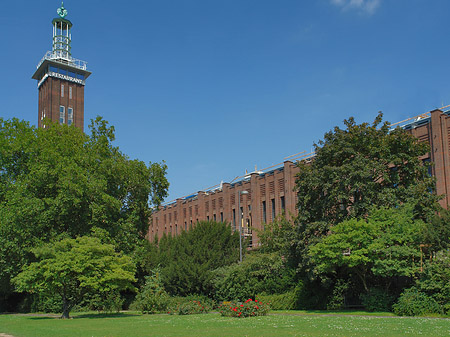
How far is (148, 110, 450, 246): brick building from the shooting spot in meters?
34.2

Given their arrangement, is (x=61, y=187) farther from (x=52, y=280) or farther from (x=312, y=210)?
(x=312, y=210)

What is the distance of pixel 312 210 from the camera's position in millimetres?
32781

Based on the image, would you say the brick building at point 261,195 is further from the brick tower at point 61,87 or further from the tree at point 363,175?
the brick tower at point 61,87

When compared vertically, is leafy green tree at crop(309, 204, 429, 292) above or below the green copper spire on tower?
below

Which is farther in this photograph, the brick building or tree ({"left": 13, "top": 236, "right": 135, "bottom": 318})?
the brick building

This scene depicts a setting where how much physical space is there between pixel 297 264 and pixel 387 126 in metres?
11.7

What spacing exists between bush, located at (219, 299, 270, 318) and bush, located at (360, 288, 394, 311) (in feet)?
20.8

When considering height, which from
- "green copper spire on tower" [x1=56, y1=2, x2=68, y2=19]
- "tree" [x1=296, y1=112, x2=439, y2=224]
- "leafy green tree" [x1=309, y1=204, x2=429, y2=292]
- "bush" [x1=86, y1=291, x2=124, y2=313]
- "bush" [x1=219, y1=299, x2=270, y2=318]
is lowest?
"bush" [x1=86, y1=291, x2=124, y2=313]

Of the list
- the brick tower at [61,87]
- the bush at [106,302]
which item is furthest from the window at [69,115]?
the bush at [106,302]

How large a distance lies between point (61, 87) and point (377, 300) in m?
81.5

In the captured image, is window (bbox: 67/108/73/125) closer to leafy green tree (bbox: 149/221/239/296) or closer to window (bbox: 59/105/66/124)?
window (bbox: 59/105/66/124)

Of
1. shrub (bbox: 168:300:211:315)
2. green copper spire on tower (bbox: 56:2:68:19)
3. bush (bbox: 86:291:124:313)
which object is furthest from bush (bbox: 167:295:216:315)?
green copper spire on tower (bbox: 56:2:68:19)

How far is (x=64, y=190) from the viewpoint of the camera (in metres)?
36.8

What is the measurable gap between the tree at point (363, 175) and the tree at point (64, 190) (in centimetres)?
1664
